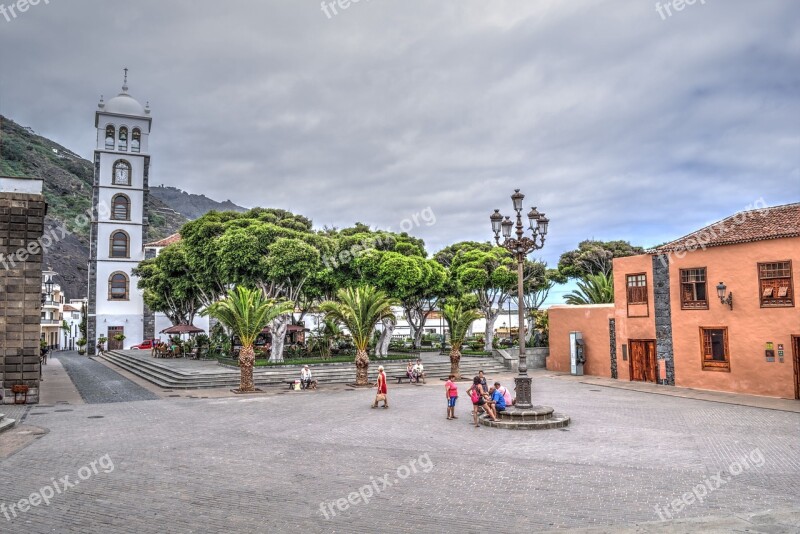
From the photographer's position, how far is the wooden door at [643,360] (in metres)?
26.0

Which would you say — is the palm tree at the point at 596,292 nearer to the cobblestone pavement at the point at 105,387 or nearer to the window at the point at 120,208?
the cobblestone pavement at the point at 105,387

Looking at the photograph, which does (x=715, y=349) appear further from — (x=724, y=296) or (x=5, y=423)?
(x=5, y=423)

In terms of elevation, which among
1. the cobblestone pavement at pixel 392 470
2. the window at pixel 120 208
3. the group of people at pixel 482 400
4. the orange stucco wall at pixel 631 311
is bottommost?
the cobblestone pavement at pixel 392 470

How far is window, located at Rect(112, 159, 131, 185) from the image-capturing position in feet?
174

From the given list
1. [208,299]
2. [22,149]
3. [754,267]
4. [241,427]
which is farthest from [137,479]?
[22,149]

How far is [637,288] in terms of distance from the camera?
26562 millimetres

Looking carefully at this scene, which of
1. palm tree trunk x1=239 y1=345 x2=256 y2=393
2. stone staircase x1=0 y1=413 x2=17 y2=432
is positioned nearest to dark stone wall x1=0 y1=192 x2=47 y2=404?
stone staircase x1=0 y1=413 x2=17 y2=432

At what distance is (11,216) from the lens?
19.9 metres

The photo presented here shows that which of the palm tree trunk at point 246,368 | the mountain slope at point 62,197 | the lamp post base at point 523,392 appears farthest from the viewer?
the mountain slope at point 62,197

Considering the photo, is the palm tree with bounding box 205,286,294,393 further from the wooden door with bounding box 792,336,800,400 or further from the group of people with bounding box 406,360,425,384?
the wooden door with bounding box 792,336,800,400

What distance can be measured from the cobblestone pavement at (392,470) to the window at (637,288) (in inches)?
342

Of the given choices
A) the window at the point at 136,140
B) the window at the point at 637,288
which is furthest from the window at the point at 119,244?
the window at the point at 637,288

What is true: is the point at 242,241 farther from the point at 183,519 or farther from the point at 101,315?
the point at 101,315

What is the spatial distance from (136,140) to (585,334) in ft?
148
